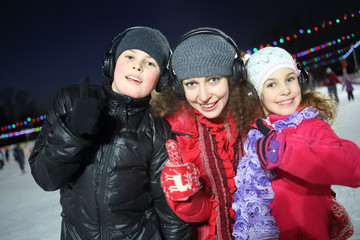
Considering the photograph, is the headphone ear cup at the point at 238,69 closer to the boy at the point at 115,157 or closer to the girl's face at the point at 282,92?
the girl's face at the point at 282,92

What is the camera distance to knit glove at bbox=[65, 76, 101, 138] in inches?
42.1

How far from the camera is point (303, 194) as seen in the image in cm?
128

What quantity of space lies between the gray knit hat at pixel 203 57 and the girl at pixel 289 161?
20 cm

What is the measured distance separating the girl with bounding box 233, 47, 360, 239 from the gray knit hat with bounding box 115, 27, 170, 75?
57 cm

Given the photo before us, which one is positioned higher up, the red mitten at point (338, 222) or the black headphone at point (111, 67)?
the black headphone at point (111, 67)

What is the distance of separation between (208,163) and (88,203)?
2.35 ft

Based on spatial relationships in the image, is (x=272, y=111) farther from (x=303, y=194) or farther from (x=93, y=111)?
(x=93, y=111)

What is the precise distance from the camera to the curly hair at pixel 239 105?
1.55 metres

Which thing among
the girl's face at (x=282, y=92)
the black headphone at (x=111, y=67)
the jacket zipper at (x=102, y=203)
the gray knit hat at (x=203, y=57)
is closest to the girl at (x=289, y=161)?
the girl's face at (x=282, y=92)

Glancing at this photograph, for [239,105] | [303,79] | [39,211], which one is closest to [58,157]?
[239,105]

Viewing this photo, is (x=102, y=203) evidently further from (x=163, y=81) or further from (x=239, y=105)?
(x=239, y=105)

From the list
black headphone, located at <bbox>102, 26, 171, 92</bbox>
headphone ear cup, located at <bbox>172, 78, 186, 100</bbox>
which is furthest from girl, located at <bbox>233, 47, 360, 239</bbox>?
black headphone, located at <bbox>102, 26, 171, 92</bbox>

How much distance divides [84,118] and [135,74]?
46cm

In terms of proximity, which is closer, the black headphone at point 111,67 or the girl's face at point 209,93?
the girl's face at point 209,93
